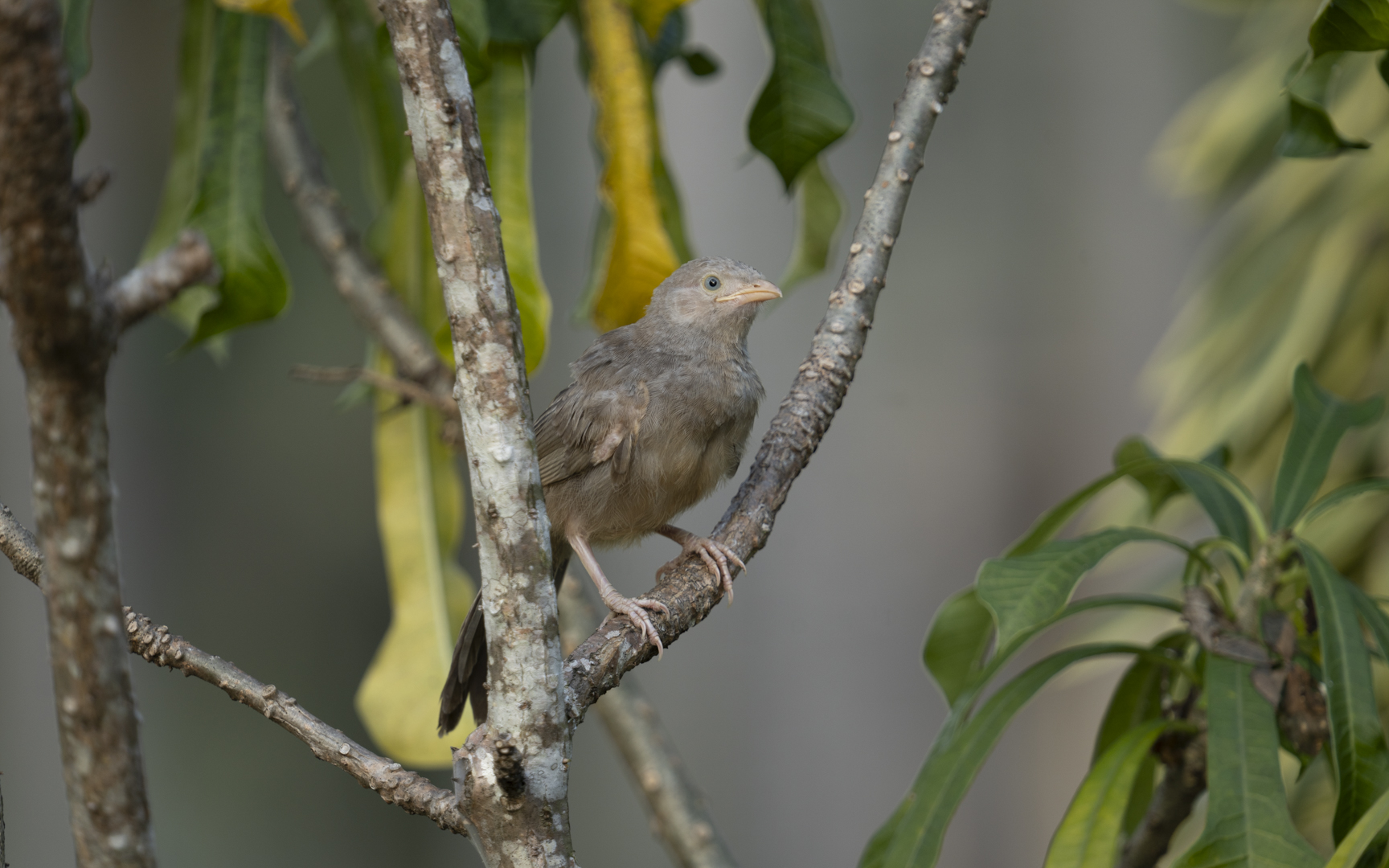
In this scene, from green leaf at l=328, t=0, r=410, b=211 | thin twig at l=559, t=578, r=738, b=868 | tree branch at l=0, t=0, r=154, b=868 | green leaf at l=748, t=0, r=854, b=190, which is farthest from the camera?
green leaf at l=328, t=0, r=410, b=211

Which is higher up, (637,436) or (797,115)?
(797,115)

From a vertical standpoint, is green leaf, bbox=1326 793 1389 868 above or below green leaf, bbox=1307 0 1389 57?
below

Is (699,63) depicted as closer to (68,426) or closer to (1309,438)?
(1309,438)

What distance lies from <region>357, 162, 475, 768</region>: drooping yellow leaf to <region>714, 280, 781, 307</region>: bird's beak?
0.55m

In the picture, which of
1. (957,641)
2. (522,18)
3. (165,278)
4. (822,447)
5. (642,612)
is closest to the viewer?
(165,278)

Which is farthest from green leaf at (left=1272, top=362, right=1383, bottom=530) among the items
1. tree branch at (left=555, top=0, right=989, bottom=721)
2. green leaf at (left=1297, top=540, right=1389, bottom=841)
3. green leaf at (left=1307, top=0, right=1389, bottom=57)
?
tree branch at (left=555, top=0, right=989, bottom=721)

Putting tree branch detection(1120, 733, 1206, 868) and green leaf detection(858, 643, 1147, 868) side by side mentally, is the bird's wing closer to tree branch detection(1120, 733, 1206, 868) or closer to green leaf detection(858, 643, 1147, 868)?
green leaf detection(858, 643, 1147, 868)

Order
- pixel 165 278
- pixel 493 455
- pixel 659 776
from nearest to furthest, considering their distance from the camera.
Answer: pixel 165 278
pixel 493 455
pixel 659 776

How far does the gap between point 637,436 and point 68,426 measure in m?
1.14

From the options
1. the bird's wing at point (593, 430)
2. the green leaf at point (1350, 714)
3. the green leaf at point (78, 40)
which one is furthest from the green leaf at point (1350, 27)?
the green leaf at point (78, 40)

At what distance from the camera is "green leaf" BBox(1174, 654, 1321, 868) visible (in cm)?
120

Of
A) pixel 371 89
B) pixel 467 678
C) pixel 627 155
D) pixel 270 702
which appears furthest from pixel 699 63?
pixel 270 702

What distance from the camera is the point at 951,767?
143 centimetres

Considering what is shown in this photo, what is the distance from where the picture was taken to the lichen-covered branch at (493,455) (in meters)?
0.86
